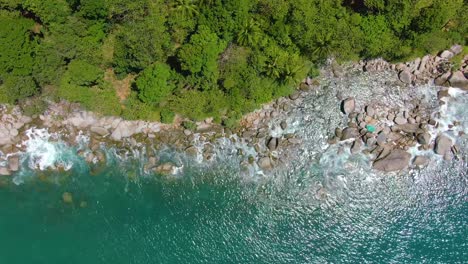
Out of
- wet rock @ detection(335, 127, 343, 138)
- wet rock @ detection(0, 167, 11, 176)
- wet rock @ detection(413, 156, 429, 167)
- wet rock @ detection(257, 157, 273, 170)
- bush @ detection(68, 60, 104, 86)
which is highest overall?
bush @ detection(68, 60, 104, 86)

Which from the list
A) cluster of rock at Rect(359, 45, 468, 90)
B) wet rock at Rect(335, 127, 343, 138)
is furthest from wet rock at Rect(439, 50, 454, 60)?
wet rock at Rect(335, 127, 343, 138)

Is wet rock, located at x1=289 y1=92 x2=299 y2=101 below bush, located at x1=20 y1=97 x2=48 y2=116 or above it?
above

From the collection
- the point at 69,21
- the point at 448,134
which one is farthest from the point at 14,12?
the point at 448,134

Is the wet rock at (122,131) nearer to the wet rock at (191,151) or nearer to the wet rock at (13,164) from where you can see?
the wet rock at (191,151)

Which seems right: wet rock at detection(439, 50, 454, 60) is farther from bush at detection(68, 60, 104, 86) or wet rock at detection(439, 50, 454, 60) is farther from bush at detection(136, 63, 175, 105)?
bush at detection(68, 60, 104, 86)

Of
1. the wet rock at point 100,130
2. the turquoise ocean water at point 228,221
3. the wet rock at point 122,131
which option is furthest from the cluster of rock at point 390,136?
the wet rock at point 100,130

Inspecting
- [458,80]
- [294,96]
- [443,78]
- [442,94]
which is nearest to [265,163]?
[294,96]
